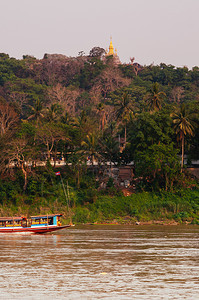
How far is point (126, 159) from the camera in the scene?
268ft

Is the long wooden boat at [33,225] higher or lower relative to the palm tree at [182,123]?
lower

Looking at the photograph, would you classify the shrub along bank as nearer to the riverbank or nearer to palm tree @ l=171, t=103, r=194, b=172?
the riverbank

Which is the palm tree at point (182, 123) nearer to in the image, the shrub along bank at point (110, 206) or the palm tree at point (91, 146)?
→ the shrub along bank at point (110, 206)

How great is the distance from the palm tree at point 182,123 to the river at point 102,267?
25.3m

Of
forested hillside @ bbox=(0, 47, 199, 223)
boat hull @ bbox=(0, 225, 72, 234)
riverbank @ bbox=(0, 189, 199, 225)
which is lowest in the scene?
boat hull @ bbox=(0, 225, 72, 234)

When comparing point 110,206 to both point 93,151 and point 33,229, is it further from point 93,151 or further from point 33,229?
point 33,229

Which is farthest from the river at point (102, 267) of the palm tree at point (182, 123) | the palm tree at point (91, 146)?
the palm tree at point (91, 146)

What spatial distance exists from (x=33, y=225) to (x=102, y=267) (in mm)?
26159

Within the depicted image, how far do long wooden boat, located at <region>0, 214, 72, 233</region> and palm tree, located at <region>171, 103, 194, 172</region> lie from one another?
2536 cm

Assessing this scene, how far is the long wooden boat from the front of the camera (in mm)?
57125

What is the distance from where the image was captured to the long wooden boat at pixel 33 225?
57125 millimetres

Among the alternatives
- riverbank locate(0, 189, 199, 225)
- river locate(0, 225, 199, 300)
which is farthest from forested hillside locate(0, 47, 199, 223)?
river locate(0, 225, 199, 300)

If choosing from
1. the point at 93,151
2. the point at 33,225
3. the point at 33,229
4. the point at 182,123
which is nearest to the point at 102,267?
the point at 33,229

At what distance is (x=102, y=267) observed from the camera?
3206cm
